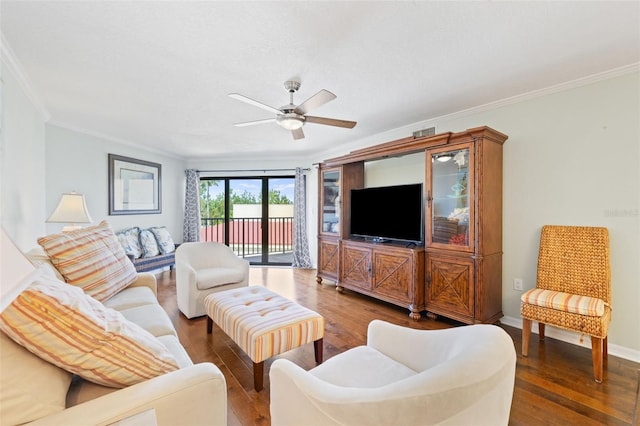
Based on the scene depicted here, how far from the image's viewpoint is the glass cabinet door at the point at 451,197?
284 centimetres

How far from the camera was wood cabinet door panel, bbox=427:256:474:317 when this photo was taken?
2779 mm

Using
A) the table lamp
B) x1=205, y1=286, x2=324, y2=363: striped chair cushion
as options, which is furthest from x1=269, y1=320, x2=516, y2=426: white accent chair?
the table lamp

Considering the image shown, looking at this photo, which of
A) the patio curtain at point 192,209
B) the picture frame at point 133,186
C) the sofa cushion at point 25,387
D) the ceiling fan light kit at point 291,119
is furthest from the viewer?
the patio curtain at point 192,209

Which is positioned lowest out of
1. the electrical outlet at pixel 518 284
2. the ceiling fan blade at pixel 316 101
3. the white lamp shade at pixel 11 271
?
the electrical outlet at pixel 518 284

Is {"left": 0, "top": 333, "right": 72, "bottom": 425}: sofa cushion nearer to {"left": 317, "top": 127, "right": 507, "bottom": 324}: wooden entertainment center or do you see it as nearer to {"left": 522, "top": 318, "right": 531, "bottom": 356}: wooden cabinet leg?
{"left": 522, "top": 318, "right": 531, "bottom": 356}: wooden cabinet leg

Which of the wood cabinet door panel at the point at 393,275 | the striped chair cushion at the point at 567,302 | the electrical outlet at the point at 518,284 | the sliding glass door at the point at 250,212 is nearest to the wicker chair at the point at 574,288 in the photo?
the striped chair cushion at the point at 567,302

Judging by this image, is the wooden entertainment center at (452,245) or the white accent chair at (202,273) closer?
the wooden entertainment center at (452,245)

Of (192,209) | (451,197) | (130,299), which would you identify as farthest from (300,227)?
(130,299)

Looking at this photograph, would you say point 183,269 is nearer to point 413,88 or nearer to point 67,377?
point 67,377

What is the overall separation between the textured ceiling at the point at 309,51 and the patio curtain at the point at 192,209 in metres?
2.72

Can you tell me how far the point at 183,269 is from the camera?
3113 millimetres

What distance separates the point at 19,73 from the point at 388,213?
378 cm

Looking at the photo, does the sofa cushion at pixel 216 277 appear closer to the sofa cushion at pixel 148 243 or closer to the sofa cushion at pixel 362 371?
the sofa cushion at pixel 148 243

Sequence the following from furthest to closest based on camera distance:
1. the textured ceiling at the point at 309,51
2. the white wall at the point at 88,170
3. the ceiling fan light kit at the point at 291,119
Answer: the white wall at the point at 88,170 → the ceiling fan light kit at the point at 291,119 → the textured ceiling at the point at 309,51
